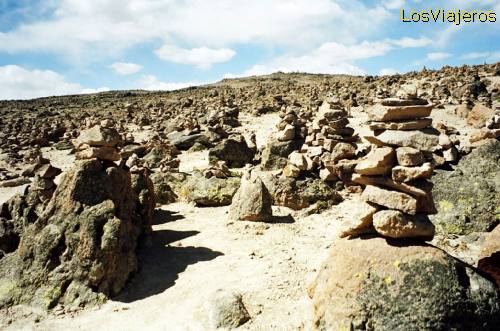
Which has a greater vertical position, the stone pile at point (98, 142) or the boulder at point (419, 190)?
the stone pile at point (98, 142)

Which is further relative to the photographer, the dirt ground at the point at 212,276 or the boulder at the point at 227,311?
the dirt ground at the point at 212,276

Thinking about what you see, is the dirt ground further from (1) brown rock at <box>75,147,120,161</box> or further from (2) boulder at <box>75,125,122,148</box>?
(2) boulder at <box>75,125,122,148</box>

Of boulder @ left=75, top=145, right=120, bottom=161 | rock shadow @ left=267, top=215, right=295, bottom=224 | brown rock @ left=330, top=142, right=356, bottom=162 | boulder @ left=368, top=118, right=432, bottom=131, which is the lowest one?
rock shadow @ left=267, top=215, right=295, bottom=224

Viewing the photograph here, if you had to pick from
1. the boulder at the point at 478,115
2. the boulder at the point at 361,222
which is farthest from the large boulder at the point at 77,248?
the boulder at the point at 478,115

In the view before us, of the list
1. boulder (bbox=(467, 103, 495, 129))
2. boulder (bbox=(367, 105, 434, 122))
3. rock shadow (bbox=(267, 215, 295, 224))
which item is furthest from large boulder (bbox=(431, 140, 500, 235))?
boulder (bbox=(467, 103, 495, 129))

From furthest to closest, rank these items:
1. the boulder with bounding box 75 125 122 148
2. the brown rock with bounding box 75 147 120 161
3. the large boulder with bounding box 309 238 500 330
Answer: the brown rock with bounding box 75 147 120 161, the boulder with bounding box 75 125 122 148, the large boulder with bounding box 309 238 500 330

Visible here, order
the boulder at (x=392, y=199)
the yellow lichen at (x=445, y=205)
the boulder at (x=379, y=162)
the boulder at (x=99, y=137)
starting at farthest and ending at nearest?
1. the yellow lichen at (x=445, y=205)
2. the boulder at (x=99, y=137)
3. the boulder at (x=379, y=162)
4. the boulder at (x=392, y=199)

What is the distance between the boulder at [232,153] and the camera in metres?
22.8

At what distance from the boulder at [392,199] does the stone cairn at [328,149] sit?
26.2ft

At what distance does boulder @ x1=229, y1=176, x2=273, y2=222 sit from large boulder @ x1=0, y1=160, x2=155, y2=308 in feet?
13.4

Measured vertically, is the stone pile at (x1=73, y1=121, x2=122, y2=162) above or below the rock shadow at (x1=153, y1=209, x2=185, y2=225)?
above

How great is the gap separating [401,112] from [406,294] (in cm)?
343

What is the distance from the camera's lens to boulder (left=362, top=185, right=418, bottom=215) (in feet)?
24.0

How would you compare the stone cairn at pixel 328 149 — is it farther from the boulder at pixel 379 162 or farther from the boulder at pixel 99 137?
the boulder at pixel 379 162
